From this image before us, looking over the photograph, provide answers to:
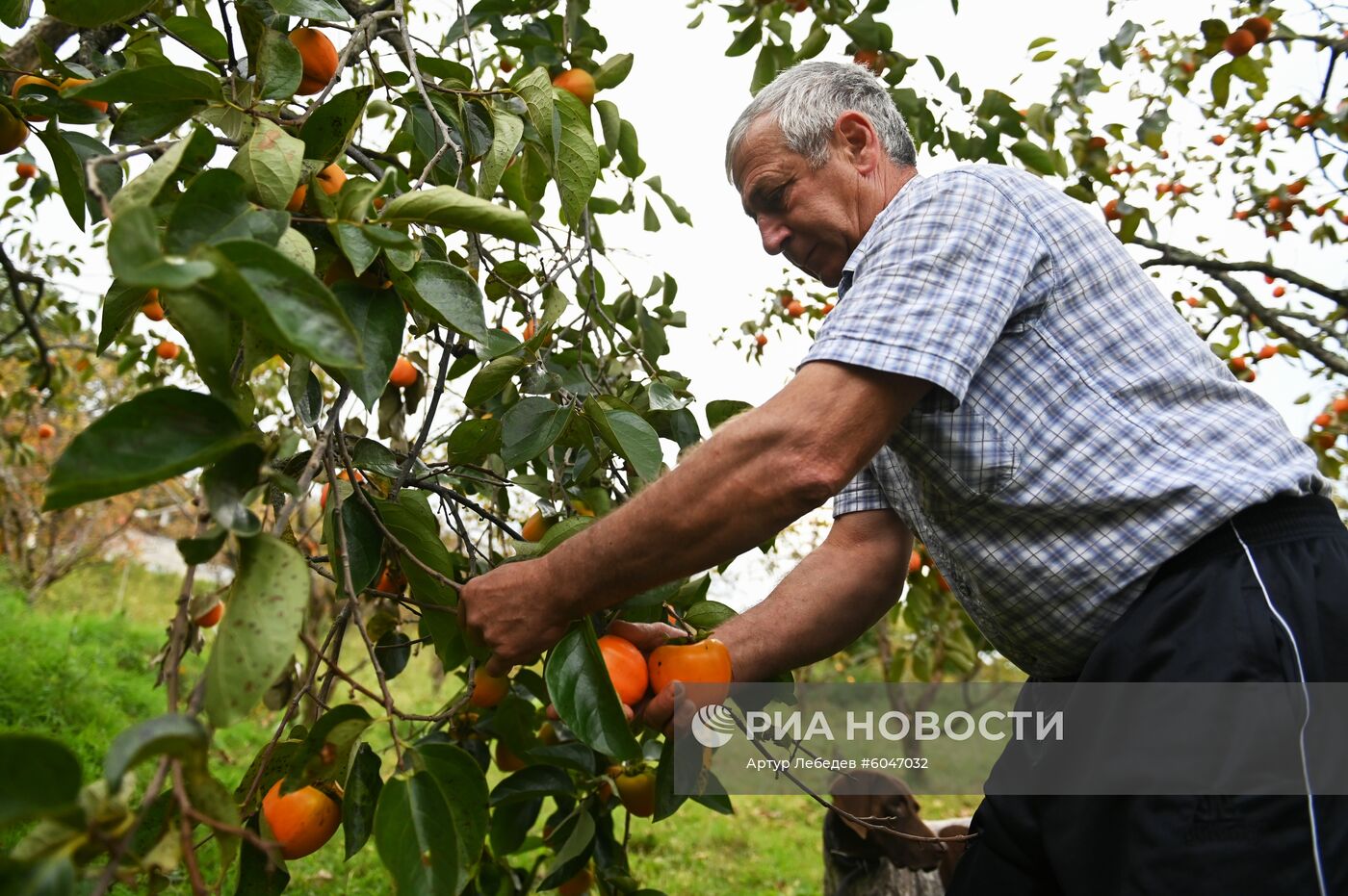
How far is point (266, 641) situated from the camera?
0.73m

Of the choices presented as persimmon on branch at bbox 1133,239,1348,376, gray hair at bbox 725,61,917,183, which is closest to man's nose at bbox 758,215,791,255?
gray hair at bbox 725,61,917,183

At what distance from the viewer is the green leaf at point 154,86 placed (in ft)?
3.28

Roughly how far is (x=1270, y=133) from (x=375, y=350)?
3842mm

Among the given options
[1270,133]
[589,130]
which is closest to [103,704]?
[589,130]

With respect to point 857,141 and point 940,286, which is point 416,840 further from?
point 857,141

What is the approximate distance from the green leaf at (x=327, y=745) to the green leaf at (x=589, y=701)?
21 cm

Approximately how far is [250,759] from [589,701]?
16.6 ft

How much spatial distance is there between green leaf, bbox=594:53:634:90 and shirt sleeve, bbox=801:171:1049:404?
0.84m

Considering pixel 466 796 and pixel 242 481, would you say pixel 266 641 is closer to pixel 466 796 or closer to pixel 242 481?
pixel 242 481

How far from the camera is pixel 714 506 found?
1.20 meters

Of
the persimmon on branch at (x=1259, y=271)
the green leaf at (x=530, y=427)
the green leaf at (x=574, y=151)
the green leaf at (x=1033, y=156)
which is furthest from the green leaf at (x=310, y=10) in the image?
the persimmon on branch at (x=1259, y=271)

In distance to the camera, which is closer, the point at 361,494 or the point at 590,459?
the point at 361,494

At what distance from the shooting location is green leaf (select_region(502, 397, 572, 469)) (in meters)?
1.43

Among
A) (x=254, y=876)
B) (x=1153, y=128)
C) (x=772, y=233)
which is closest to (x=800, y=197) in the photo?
(x=772, y=233)
